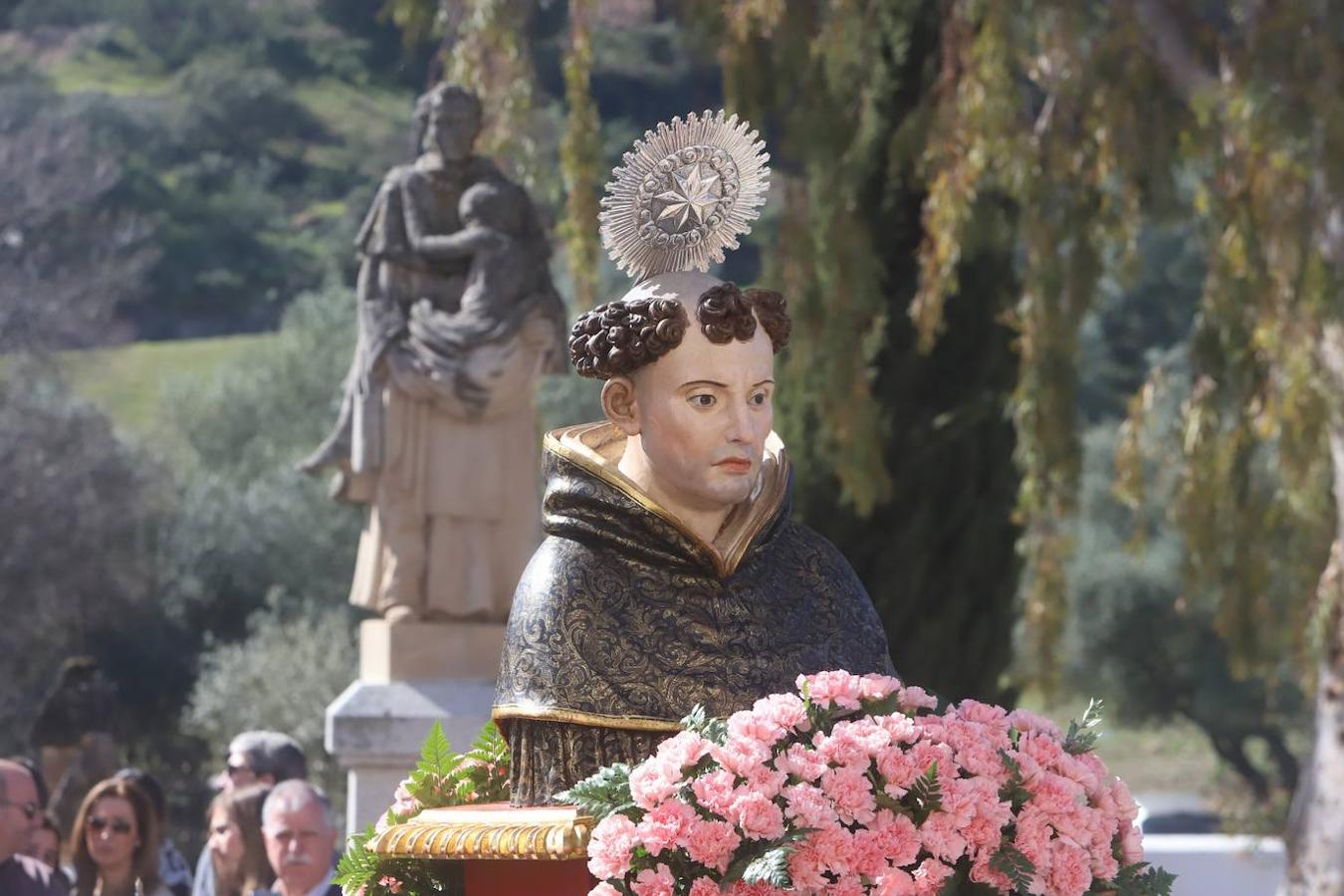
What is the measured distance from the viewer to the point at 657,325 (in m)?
3.95

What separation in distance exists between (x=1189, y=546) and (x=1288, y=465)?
62 cm

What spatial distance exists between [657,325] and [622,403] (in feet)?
0.60

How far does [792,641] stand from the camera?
395 cm

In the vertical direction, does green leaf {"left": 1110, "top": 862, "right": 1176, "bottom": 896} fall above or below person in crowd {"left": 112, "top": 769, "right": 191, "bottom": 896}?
below

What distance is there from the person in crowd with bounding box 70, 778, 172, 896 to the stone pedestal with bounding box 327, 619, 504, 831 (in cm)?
142

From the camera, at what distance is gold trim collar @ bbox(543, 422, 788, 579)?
397cm

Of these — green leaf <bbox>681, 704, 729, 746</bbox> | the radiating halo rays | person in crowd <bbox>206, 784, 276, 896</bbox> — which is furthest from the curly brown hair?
person in crowd <bbox>206, 784, 276, 896</bbox>

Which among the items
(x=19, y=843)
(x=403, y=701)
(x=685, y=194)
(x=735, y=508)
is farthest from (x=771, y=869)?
(x=403, y=701)

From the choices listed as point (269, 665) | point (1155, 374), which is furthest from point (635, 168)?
point (269, 665)

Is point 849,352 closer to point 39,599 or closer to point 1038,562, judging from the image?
point 1038,562

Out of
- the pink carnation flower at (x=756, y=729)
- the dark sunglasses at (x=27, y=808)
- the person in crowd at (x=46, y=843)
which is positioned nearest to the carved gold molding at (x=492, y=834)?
the pink carnation flower at (x=756, y=729)

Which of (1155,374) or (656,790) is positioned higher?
(1155,374)

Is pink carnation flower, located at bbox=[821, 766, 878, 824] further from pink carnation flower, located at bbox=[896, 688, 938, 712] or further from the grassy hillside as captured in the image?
the grassy hillside

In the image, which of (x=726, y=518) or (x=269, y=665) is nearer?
(x=726, y=518)
